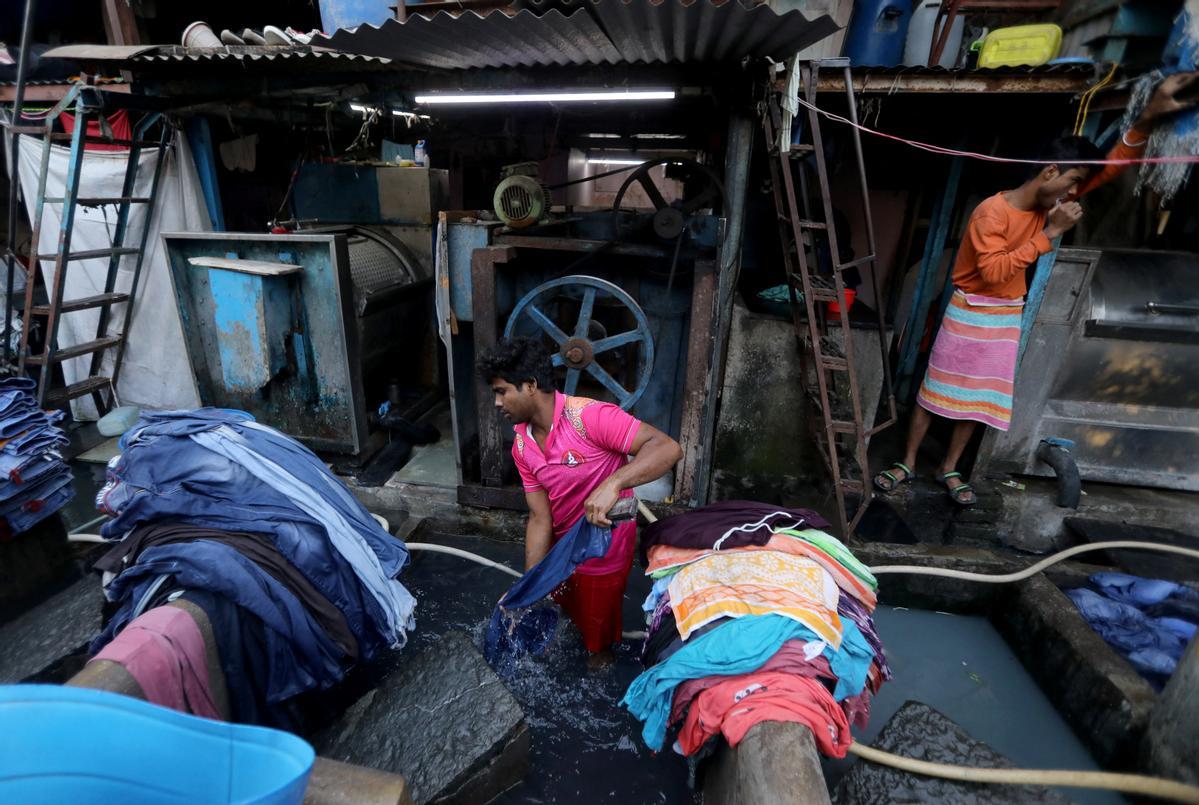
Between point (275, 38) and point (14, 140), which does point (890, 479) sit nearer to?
point (275, 38)

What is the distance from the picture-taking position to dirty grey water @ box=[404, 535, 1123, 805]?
302 centimetres

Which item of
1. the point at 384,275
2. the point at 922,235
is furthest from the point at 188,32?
→ the point at 922,235

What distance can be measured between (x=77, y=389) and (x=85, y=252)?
1491 mm

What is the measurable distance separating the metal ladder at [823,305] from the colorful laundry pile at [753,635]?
1391mm

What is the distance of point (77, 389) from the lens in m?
5.76

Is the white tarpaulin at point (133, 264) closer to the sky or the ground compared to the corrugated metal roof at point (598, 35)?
closer to the ground

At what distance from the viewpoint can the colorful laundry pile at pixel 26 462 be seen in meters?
3.11

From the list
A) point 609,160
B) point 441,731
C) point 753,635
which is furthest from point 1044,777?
point 609,160

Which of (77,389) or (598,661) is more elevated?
(77,389)

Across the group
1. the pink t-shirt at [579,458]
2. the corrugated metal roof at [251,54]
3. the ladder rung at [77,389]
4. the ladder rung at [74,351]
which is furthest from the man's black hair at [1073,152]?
the ladder rung at [77,389]

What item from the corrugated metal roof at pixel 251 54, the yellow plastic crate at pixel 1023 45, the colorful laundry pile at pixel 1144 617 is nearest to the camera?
the colorful laundry pile at pixel 1144 617

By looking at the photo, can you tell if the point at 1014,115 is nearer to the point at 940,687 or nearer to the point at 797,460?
the point at 797,460

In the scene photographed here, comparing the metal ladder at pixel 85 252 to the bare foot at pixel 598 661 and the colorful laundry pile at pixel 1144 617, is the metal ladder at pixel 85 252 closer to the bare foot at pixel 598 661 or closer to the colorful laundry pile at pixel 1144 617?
the bare foot at pixel 598 661

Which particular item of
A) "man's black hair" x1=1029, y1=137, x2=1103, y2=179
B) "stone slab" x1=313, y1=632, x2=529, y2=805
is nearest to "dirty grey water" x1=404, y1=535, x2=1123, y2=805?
"stone slab" x1=313, y1=632, x2=529, y2=805
